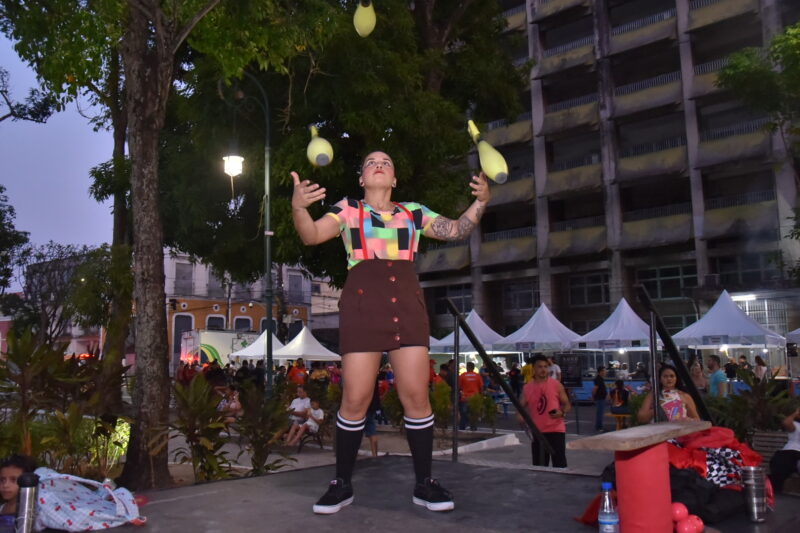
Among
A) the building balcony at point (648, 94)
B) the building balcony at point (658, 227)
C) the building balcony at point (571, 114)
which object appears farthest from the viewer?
the building balcony at point (571, 114)

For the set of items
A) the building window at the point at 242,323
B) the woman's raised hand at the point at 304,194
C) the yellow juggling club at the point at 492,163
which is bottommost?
the woman's raised hand at the point at 304,194

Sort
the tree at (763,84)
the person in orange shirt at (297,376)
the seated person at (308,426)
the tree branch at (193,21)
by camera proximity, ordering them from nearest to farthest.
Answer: the tree branch at (193,21), the seated person at (308,426), the person in orange shirt at (297,376), the tree at (763,84)

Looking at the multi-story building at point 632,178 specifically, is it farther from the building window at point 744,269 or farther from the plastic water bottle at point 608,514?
the plastic water bottle at point 608,514

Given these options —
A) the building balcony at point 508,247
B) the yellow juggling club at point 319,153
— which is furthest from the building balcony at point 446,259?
the yellow juggling club at point 319,153

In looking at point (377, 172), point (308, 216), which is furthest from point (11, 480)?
point (377, 172)

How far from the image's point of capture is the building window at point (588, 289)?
34000 millimetres

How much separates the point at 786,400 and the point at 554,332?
12.6 meters

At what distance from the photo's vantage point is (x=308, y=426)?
1438 cm

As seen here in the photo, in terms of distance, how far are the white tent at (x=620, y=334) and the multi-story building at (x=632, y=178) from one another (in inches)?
333

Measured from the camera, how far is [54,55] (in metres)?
7.38

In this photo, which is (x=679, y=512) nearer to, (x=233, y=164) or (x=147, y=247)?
(x=147, y=247)

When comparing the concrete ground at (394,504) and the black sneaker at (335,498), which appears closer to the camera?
the concrete ground at (394,504)

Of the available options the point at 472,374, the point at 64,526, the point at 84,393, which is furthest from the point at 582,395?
the point at 64,526

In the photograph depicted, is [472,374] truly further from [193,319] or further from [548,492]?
[193,319]
